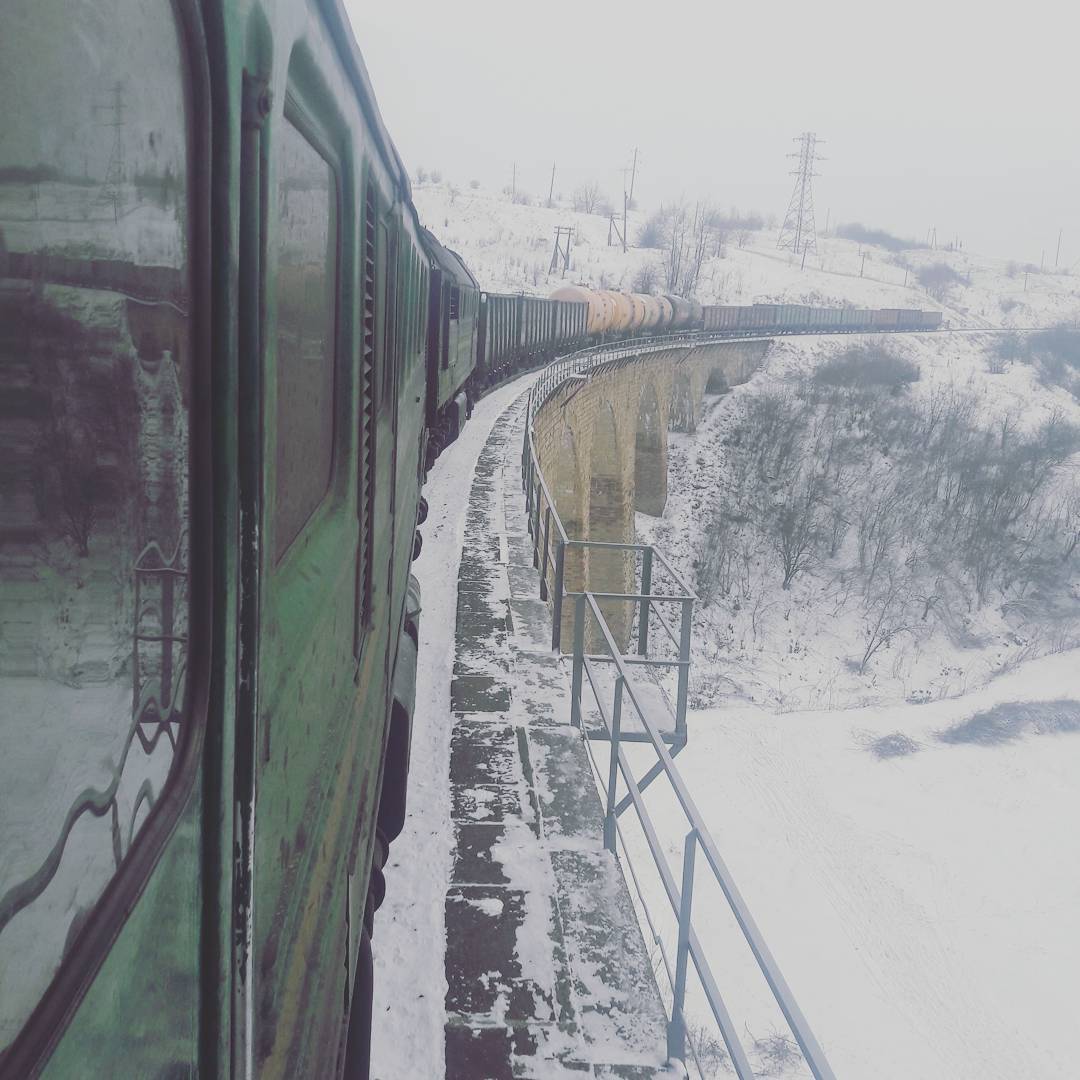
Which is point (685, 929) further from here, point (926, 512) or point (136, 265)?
point (926, 512)

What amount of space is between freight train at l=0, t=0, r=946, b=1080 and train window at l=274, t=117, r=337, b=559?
0.03ft

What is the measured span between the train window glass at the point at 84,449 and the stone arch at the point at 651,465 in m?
33.4

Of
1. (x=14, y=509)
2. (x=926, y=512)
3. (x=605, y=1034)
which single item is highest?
(x=14, y=509)

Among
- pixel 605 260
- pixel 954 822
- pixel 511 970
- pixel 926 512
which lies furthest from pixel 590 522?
pixel 605 260

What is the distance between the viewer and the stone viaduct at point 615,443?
1919cm

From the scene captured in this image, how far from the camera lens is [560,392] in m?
18.5

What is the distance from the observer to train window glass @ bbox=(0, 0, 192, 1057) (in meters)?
0.49

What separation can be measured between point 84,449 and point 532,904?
3.39 metres

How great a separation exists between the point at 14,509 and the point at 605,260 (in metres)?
84.8

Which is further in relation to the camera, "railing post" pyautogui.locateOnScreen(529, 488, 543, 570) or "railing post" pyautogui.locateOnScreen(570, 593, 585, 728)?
"railing post" pyautogui.locateOnScreen(529, 488, 543, 570)

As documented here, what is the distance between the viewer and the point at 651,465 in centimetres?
3525

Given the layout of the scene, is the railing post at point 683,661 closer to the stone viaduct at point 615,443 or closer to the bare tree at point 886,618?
the stone viaduct at point 615,443

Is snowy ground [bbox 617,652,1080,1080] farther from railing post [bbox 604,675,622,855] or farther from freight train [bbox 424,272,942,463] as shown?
railing post [bbox 604,675,622,855]

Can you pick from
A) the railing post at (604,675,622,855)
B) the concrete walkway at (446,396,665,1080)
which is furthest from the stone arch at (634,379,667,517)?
the railing post at (604,675,622,855)
